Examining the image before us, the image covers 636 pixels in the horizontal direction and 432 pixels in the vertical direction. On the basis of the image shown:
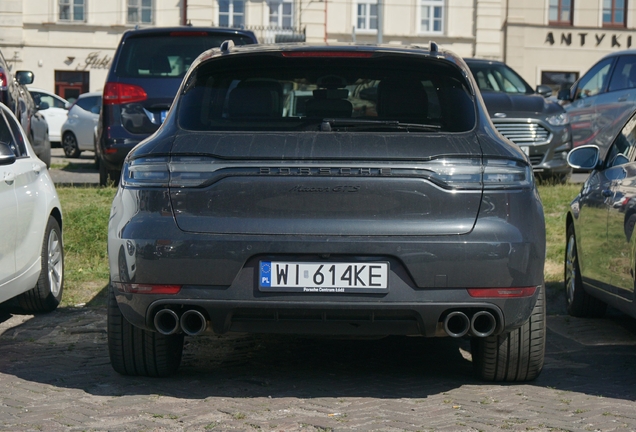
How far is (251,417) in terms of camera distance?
4.57 m

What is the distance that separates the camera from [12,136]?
24.1 feet

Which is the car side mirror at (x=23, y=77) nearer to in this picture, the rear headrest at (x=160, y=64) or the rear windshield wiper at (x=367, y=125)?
the rear headrest at (x=160, y=64)

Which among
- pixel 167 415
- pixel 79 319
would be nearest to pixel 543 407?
pixel 167 415

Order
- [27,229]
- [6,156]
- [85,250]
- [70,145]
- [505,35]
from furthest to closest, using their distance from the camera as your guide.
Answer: [505,35], [70,145], [85,250], [27,229], [6,156]

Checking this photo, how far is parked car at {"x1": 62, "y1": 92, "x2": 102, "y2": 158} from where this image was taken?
22703 millimetres

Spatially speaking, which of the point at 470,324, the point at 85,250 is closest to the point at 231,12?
the point at 85,250

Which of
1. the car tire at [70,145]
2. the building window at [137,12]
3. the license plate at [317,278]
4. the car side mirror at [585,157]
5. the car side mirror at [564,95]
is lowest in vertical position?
the car tire at [70,145]

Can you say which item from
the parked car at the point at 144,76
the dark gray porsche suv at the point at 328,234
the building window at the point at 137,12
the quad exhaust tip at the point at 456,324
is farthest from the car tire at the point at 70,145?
the quad exhaust tip at the point at 456,324

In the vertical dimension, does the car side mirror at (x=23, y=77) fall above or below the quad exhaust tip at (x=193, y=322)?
above

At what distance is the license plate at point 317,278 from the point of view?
15.2 feet

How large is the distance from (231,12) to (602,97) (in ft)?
85.2

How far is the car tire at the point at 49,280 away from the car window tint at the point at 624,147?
367 centimetres

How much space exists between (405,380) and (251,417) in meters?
1.08

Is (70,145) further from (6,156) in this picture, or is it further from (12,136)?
(6,156)
